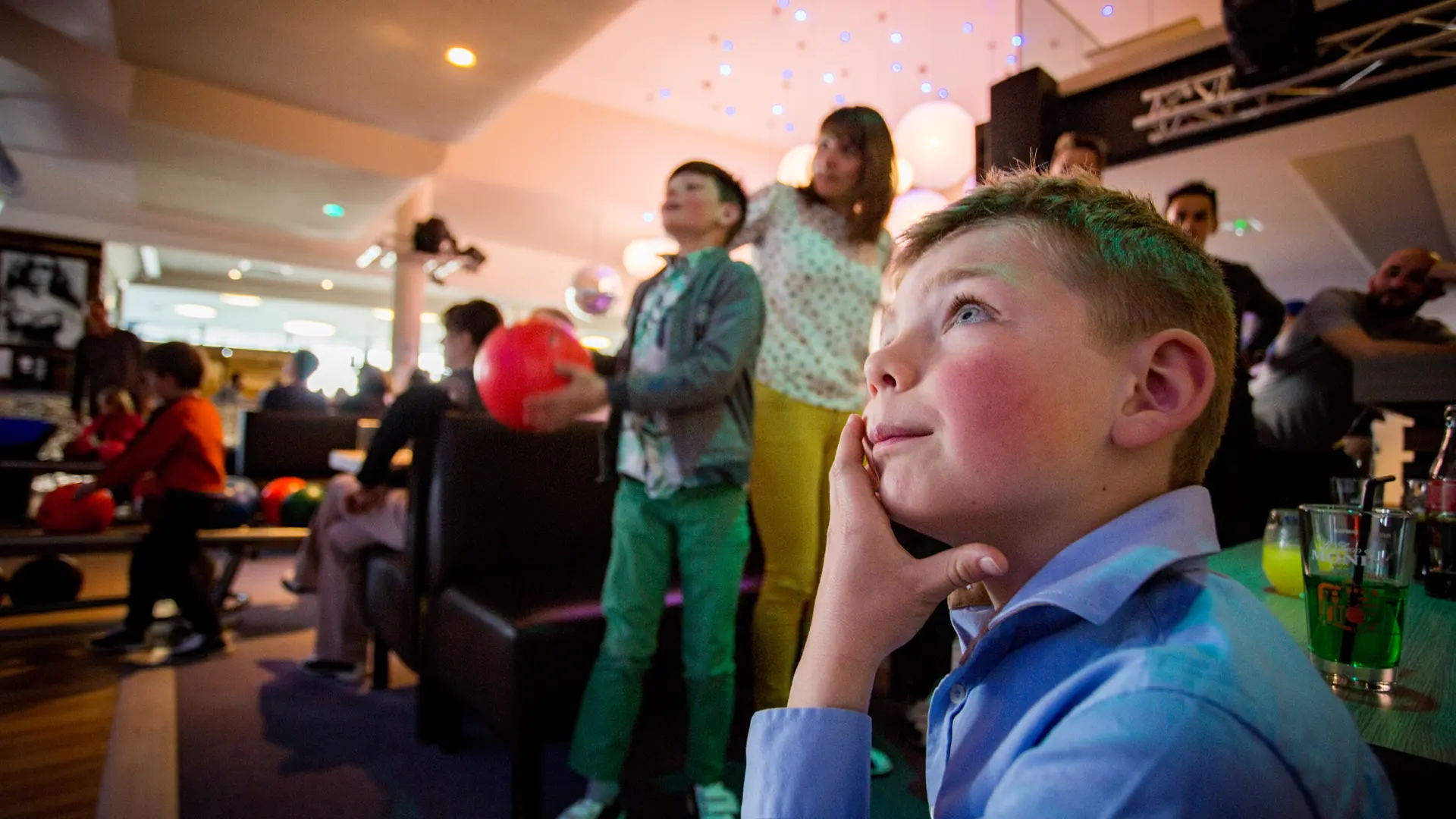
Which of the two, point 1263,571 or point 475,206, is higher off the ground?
point 475,206

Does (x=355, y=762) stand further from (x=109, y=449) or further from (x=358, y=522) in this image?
(x=109, y=449)

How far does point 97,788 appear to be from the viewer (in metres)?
1.88

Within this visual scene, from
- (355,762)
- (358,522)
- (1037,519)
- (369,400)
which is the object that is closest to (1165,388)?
(1037,519)

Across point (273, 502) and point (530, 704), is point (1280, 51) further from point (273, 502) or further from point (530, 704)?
point (273, 502)

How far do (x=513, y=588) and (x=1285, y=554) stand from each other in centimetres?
171

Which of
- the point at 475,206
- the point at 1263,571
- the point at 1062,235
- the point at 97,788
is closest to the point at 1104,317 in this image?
the point at 1062,235

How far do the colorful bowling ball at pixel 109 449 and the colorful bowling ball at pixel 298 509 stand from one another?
1.38 meters

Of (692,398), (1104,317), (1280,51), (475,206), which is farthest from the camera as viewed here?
(475,206)

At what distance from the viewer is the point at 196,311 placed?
1459 centimetres

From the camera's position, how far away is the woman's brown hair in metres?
1.86

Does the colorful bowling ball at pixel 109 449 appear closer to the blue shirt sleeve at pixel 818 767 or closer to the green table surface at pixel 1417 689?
the blue shirt sleeve at pixel 818 767

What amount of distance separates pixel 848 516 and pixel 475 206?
8.03 meters

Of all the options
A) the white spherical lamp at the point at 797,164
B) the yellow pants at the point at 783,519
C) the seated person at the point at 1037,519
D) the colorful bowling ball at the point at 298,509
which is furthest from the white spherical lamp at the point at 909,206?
the seated person at the point at 1037,519

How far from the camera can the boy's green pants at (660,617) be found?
1.60m
